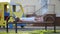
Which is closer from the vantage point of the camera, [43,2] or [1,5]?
[1,5]

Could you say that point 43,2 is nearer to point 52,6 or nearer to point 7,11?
point 52,6

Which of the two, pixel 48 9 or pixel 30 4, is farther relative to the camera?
pixel 30 4

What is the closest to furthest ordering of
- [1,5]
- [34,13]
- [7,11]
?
[1,5]
[7,11]
[34,13]

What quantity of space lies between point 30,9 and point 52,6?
2325 millimetres

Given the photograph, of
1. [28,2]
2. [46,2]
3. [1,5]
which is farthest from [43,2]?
[1,5]

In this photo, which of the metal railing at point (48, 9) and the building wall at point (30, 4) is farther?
the building wall at point (30, 4)

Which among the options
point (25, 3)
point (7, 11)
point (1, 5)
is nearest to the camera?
point (1, 5)

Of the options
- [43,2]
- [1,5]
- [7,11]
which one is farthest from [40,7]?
[1,5]

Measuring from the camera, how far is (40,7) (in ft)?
71.9

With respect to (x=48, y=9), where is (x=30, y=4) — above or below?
above

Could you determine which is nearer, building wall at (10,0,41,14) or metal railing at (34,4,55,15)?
metal railing at (34,4,55,15)

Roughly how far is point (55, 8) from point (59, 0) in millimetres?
1053

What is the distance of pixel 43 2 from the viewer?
2172 centimetres

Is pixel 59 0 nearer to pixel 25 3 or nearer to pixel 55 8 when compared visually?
pixel 55 8
